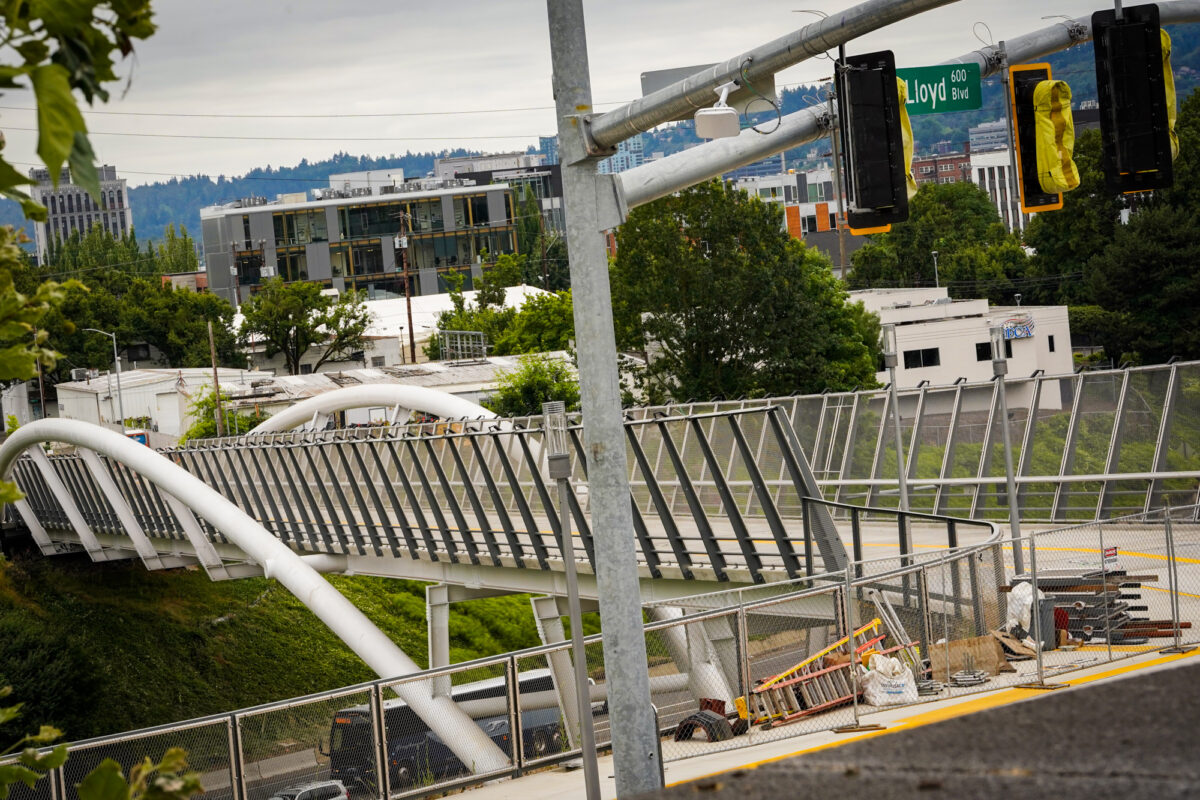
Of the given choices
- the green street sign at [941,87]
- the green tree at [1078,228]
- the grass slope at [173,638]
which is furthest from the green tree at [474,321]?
the green street sign at [941,87]

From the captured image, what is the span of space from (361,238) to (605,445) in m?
139

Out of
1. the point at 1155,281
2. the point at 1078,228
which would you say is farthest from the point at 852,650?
the point at 1078,228

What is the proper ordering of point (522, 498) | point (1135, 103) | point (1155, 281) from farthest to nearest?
point (1155, 281)
point (522, 498)
point (1135, 103)

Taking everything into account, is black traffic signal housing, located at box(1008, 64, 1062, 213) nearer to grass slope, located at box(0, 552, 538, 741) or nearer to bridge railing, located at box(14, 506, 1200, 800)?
bridge railing, located at box(14, 506, 1200, 800)


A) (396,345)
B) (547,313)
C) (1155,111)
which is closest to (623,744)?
(1155,111)

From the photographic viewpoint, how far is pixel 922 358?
233 feet

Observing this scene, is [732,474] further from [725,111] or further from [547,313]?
[547,313]

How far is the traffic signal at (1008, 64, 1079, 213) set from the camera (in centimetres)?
1090

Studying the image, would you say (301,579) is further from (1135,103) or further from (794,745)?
(1135,103)

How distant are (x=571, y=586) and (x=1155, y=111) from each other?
6095 mm

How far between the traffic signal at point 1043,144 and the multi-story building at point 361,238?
128 metres

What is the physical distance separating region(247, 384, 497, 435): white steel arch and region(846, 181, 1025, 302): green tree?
212 feet

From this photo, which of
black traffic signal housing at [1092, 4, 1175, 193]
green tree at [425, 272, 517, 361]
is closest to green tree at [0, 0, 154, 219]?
black traffic signal housing at [1092, 4, 1175, 193]

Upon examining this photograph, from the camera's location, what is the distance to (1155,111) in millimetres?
10188
